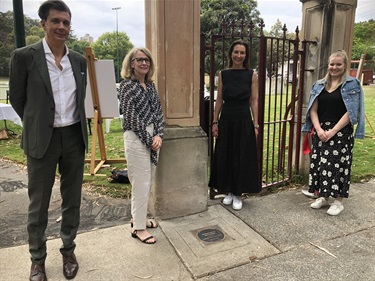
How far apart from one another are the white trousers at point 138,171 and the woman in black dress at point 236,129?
109 cm

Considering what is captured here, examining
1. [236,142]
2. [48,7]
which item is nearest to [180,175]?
[236,142]

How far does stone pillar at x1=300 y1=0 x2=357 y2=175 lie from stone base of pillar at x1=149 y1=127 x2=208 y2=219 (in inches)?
89.3

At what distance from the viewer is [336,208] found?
12.2 feet

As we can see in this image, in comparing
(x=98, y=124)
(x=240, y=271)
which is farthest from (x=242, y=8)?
(x=240, y=271)

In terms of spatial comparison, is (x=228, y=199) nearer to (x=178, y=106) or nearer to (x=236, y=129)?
(x=236, y=129)

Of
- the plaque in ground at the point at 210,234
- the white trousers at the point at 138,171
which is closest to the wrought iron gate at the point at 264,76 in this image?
the plaque in ground at the point at 210,234

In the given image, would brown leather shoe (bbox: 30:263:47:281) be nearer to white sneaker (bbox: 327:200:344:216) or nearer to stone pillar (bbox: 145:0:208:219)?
stone pillar (bbox: 145:0:208:219)

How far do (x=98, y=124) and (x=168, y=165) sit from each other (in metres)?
2.55

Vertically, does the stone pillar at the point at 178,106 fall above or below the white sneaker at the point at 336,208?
above

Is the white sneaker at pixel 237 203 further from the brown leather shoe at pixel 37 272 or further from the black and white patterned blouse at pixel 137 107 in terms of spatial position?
the brown leather shoe at pixel 37 272

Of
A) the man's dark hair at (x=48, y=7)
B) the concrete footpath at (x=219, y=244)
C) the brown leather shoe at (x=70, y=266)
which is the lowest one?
the concrete footpath at (x=219, y=244)

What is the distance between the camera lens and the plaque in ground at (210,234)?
10.2 ft

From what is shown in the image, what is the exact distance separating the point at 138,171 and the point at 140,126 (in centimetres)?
45

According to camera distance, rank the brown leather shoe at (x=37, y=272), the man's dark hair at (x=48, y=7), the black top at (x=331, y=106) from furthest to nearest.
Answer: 1. the black top at (x=331, y=106)
2. the brown leather shoe at (x=37, y=272)
3. the man's dark hair at (x=48, y=7)
